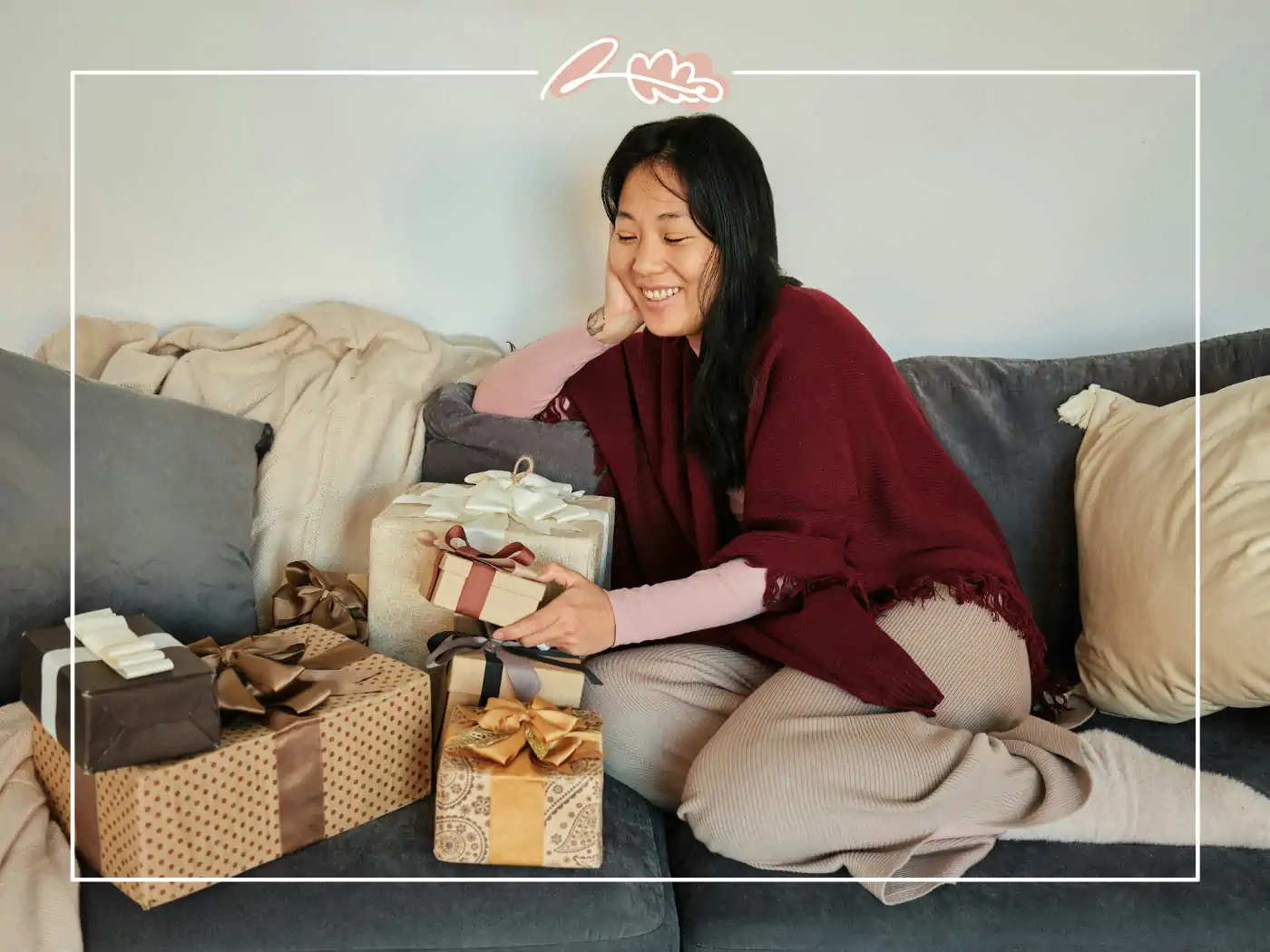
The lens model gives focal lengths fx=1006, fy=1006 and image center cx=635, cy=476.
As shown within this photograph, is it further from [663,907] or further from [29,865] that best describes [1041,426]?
[29,865]

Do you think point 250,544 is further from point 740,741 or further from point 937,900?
point 937,900

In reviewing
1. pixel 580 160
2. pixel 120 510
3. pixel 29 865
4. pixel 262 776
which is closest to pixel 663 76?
pixel 580 160

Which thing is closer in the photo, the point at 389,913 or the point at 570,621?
the point at 389,913

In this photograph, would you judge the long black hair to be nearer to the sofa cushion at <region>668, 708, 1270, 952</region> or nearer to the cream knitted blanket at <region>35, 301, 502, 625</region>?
the cream knitted blanket at <region>35, 301, 502, 625</region>

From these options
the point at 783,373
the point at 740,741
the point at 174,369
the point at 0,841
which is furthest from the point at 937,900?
the point at 174,369

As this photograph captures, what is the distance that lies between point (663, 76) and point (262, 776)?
0.95 m

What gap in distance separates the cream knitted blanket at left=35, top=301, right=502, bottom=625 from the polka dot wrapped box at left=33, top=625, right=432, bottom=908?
272mm

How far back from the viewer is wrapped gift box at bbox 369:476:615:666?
3.62ft

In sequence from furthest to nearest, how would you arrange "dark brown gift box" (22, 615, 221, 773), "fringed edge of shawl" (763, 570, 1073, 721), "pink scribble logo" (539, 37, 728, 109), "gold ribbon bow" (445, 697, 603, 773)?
1. "pink scribble logo" (539, 37, 728, 109)
2. "fringed edge of shawl" (763, 570, 1073, 721)
3. "gold ribbon bow" (445, 697, 603, 773)
4. "dark brown gift box" (22, 615, 221, 773)

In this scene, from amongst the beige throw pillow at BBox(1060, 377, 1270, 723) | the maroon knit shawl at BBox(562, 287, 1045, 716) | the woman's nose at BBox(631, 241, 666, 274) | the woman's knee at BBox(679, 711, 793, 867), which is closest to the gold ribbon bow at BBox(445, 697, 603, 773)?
the woman's knee at BBox(679, 711, 793, 867)

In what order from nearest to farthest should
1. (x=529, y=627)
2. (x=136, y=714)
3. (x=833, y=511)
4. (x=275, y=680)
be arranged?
(x=136, y=714) → (x=275, y=680) → (x=529, y=627) → (x=833, y=511)

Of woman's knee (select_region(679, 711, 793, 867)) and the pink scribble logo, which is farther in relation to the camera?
the pink scribble logo

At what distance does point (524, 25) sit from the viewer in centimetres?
136

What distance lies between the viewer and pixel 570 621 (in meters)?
1.04
